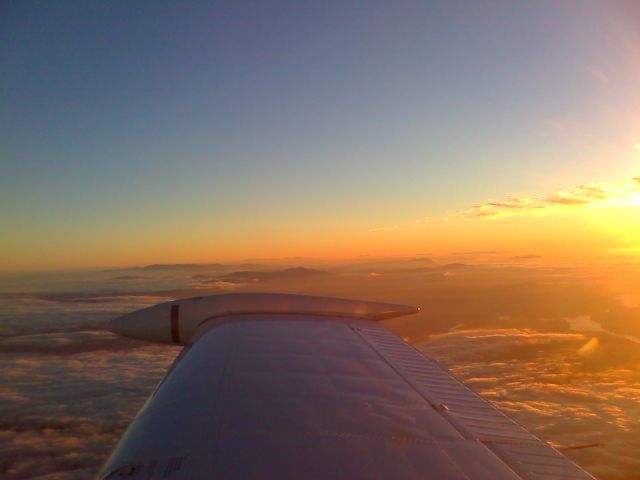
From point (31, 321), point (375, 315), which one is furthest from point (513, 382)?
point (31, 321)

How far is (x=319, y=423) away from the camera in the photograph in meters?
2.95

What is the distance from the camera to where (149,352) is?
24.1 metres

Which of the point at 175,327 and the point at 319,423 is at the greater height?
the point at 319,423

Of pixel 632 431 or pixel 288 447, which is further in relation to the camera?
pixel 632 431

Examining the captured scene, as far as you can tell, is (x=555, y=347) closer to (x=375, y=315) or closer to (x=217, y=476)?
(x=375, y=315)

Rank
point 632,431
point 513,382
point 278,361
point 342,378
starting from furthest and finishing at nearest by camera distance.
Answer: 1. point 513,382
2. point 632,431
3. point 278,361
4. point 342,378

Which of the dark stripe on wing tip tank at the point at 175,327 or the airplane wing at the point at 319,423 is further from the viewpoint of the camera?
the dark stripe on wing tip tank at the point at 175,327

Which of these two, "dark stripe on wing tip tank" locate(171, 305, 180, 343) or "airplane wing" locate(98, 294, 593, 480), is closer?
"airplane wing" locate(98, 294, 593, 480)

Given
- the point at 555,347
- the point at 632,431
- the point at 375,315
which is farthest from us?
the point at 555,347

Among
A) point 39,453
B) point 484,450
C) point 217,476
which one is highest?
point 217,476

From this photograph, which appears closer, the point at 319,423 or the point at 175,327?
the point at 319,423

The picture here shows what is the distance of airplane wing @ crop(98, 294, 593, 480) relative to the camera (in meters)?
2.34

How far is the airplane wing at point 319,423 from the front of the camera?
2.34 m

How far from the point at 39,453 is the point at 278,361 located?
11.7 m
